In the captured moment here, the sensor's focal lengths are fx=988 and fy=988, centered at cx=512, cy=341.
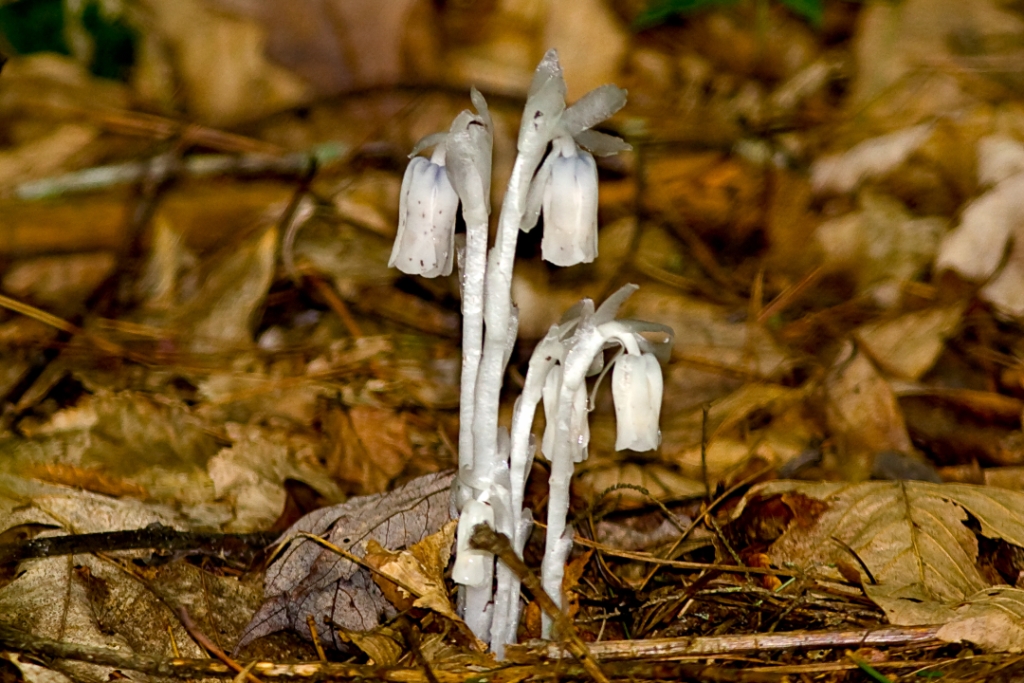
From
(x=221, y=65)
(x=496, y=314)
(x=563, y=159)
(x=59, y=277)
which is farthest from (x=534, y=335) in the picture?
(x=221, y=65)

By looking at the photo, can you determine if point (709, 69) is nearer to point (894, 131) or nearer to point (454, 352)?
point (894, 131)

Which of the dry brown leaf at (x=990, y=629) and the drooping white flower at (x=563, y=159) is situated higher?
the drooping white flower at (x=563, y=159)

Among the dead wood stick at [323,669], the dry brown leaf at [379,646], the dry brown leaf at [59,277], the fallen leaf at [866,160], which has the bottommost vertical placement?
the dead wood stick at [323,669]

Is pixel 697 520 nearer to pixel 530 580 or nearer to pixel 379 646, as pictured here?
pixel 530 580

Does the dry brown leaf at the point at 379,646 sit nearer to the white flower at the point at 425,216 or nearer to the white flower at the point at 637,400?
the white flower at the point at 637,400

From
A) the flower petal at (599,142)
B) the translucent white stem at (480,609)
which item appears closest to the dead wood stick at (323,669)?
the translucent white stem at (480,609)

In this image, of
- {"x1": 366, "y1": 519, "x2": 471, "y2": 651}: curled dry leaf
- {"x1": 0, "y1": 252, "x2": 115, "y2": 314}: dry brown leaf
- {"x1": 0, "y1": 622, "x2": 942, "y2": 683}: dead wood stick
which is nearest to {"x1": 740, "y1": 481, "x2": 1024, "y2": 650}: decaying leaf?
{"x1": 0, "y1": 622, "x2": 942, "y2": 683}: dead wood stick

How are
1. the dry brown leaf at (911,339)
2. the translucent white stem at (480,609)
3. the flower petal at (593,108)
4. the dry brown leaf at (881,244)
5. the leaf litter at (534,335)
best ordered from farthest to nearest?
the dry brown leaf at (881,244), the dry brown leaf at (911,339), the leaf litter at (534,335), the translucent white stem at (480,609), the flower petal at (593,108)

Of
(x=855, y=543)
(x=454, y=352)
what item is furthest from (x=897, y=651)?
(x=454, y=352)

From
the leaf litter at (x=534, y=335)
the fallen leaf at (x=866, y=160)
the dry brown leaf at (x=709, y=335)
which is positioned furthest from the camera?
the fallen leaf at (x=866, y=160)
